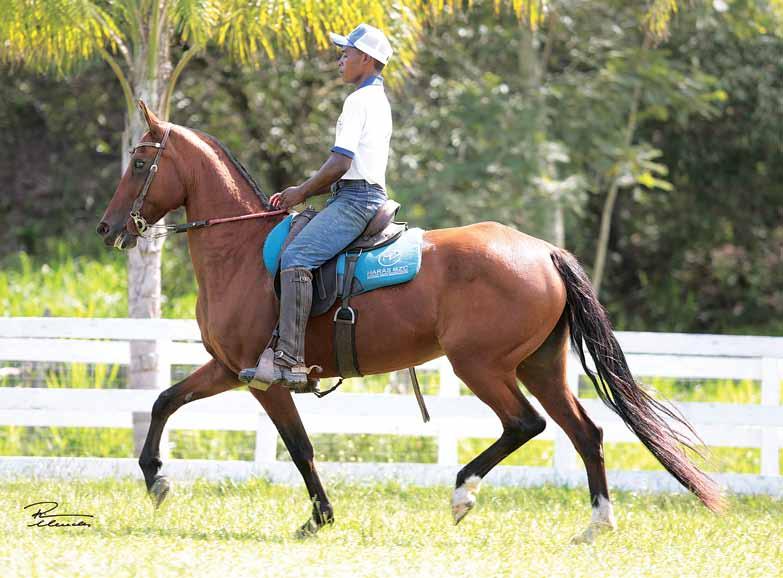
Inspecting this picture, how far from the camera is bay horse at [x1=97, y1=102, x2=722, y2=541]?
20.7 feet

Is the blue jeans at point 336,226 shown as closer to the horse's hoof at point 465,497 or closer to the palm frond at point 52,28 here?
the horse's hoof at point 465,497

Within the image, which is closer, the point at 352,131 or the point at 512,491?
the point at 352,131

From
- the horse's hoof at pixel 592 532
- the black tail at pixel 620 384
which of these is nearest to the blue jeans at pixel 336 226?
the black tail at pixel 620 384

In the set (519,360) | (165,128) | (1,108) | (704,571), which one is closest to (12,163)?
(1,108)

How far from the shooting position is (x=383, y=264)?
6.34 m

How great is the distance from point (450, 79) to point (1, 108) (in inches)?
277

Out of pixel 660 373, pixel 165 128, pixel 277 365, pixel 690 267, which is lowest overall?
pixel 690 267

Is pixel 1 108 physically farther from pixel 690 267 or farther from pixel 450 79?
pixel 690 267

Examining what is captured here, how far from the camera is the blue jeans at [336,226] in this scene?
622cm

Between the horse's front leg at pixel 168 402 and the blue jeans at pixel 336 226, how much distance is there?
3.08 feet

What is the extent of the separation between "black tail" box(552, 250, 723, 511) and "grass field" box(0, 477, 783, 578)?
1.31 feet

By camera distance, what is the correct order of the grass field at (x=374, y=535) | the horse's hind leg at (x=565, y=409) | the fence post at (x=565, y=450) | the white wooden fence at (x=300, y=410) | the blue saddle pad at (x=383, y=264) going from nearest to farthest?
the grass field at (x=374, y=535)
the blue saddle pad at (x=383, y=264)
the horse's hind leg at (x=565, y=409)
the white wooden fence at (x=300, y=410)
the fence post at (x=565, y=450)

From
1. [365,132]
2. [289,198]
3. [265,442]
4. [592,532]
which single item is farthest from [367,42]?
[265,442]

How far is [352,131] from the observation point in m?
6.20
